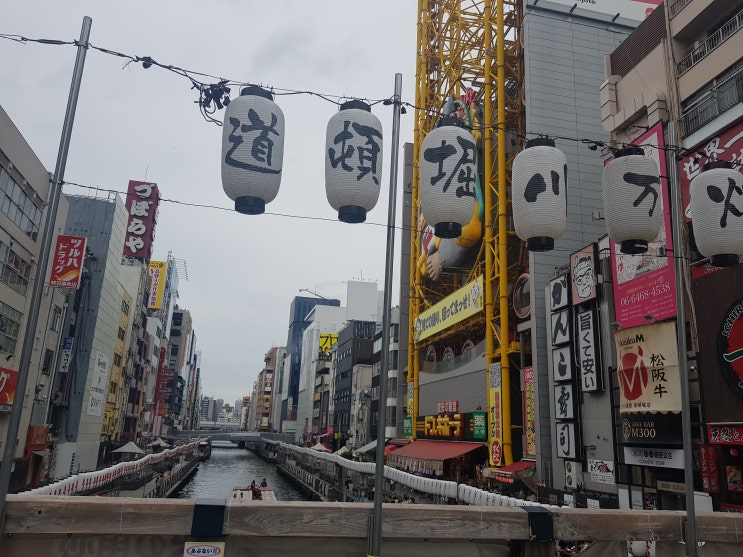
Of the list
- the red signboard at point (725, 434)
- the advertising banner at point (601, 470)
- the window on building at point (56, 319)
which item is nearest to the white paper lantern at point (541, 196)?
the red signboard at point (725, 434)

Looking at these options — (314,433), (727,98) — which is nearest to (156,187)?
(727,98)

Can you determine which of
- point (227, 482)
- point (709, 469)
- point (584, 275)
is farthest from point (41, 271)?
point (227, 482)

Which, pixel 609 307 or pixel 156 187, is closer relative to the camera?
pixel 609 307

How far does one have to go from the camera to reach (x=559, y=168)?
9.80m

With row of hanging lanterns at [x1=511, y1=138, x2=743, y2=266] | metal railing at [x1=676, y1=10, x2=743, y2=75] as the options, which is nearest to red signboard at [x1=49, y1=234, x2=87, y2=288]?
row of hanging lanterns at [x1=511, y1=138, x2=743, y2=266]

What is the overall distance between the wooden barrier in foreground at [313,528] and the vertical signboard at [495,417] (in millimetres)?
24279

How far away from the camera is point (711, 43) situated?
2092 cm

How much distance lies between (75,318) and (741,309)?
145 ft

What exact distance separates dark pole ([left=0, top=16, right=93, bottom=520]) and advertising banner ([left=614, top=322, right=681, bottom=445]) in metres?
18.2

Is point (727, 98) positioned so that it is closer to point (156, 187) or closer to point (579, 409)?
point (579, 409)

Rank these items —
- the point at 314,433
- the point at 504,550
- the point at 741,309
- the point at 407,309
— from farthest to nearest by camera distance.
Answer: the point at 314,433, the point at 407,309, the point at 741,309, the point at 504,550

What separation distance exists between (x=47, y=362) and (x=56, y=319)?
278cm

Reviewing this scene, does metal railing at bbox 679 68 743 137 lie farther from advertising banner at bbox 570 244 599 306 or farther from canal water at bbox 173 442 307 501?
canal water at bbox 173 442 307 501

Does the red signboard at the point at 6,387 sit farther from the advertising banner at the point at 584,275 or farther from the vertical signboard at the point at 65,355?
the advertising banner at the point at 584,275
